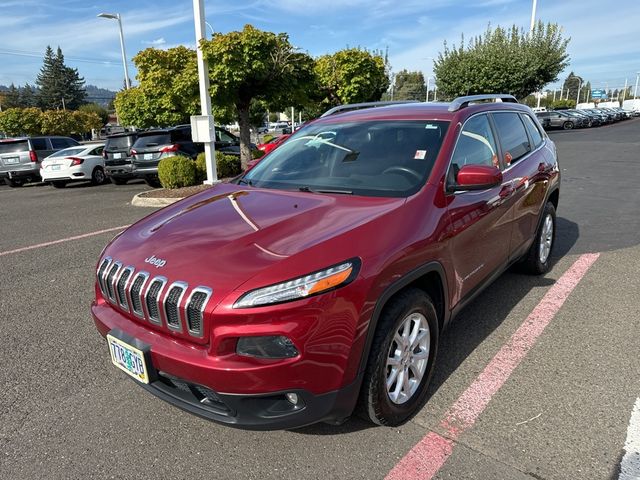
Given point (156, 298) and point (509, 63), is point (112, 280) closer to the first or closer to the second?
point (156, 298)

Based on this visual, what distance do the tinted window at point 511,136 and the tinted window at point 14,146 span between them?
16.9 meters

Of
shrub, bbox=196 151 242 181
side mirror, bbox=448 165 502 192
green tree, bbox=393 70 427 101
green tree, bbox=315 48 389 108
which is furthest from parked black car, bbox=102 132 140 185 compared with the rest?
green tree, bbox=393 70 427 101

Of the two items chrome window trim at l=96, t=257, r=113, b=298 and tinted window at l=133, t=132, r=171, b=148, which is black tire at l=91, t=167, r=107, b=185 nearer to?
tinted window at l=133, t=132, r=171, b=148

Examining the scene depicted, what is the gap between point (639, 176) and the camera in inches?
465

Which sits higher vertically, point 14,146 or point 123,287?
point 14,146

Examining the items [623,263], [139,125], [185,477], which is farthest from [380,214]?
[139,125]

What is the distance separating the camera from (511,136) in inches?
160

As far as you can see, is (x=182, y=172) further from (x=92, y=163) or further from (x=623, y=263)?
(x=623, y=263)

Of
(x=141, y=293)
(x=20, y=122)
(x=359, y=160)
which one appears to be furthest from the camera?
(x=20, y=122)

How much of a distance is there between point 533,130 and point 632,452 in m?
3.29

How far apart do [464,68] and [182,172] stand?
82.9 feet

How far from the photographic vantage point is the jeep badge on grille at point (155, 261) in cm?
228

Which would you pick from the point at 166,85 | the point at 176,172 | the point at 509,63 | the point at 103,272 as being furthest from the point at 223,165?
the point at 509,63

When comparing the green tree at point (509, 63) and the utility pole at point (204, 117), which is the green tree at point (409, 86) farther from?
the utility pole at point (204, 117)
